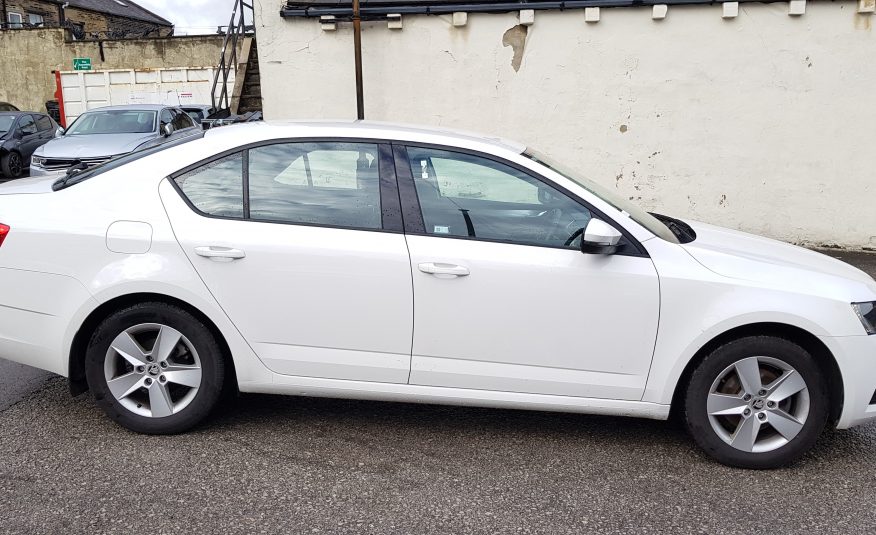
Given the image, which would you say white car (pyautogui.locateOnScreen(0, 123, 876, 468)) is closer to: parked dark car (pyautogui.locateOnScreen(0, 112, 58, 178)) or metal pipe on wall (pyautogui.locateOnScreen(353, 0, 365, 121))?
metal pipe on wall (pyautogui.locateOnScreen(353, 0, 365, 121))

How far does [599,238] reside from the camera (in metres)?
3.54

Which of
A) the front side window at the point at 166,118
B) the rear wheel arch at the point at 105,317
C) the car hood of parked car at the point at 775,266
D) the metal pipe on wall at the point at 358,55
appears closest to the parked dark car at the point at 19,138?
the front side window at the point at 166,118

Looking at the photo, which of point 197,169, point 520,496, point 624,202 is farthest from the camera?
point 624,202

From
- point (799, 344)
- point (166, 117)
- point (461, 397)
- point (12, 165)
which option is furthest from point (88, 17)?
point (799, 344)

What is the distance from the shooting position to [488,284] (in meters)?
3.64

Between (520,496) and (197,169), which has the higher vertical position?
(197,169)

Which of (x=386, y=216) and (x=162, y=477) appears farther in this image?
(x=386, y=216)

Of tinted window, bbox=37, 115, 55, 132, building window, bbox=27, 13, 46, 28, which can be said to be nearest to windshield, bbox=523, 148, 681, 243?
tinted window, bbox=37, 115, 55, 132

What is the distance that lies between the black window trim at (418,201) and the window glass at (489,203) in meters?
0.02

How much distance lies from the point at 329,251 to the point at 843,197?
772 cm

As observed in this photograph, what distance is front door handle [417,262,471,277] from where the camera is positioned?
11.9ft

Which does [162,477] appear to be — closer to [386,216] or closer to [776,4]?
[386,216]

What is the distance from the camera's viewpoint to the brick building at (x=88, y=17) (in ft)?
115

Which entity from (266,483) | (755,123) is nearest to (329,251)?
(266,483)
